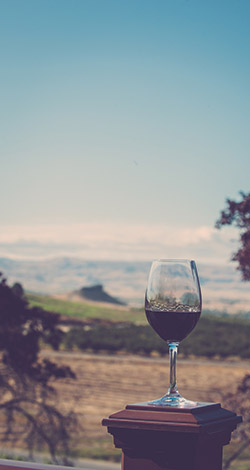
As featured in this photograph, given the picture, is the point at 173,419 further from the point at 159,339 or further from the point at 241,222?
the point at 159,339

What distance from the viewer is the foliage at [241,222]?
7285mm

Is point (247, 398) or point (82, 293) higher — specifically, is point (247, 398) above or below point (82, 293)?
below

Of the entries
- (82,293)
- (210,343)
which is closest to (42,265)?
(82,293)

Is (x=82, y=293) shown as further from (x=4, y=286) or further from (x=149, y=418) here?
(x=149, y=418)

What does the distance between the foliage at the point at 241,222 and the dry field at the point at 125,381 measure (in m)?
7.53

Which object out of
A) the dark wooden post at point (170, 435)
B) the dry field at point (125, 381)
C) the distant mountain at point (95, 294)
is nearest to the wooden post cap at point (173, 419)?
the dark wooden post at point (170, 435)

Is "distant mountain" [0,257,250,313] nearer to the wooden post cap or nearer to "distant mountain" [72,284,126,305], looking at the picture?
"distant mountain" [72,284,126,305]

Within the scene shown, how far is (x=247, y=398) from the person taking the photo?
8.73 metres

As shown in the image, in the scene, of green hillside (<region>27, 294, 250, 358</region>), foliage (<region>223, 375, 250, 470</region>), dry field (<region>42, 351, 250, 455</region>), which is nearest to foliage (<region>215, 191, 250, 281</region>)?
foliage (<region>223, 375, 250, 470</region>)

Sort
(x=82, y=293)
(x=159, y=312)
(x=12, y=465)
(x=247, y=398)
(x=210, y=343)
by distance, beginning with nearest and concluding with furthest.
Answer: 1. (x=159, y=312)
2. (x=12, y=465)
3. (x=247, y=398)
4. (x=210, y=343)
5. (x=82, y=293)

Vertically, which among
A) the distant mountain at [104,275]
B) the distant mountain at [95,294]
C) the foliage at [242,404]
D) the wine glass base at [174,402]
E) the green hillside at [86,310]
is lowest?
the foliage at [242,404]

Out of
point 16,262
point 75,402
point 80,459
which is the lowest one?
point 80,459

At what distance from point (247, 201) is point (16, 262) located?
5128cm

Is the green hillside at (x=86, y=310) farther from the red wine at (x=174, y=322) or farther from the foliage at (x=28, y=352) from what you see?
the red wine at (x=174, y=322)
